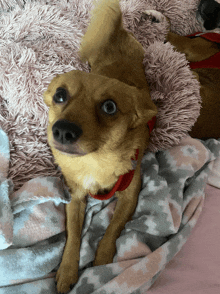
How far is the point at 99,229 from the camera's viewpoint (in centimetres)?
120

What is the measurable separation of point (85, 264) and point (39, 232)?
0.81ft

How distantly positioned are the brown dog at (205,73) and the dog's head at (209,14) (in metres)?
0.19

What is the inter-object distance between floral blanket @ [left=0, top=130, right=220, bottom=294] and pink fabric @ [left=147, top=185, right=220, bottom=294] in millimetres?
47

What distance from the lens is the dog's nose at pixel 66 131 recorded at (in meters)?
0.76

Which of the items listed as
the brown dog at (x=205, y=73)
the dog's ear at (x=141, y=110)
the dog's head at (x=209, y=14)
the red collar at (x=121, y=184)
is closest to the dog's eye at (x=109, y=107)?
the dog's ear at (x=141, y=110)

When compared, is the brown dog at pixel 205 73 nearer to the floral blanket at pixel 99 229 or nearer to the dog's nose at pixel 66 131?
the floral blanket at pixel 99 229

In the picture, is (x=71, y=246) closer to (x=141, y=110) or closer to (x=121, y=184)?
(x=121, y=184)

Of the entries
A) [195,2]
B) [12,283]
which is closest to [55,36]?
[195,2]

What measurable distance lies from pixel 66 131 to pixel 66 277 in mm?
632

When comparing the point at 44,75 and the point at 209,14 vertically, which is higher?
the point at 209,14

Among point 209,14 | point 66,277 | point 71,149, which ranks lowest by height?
point 66,277

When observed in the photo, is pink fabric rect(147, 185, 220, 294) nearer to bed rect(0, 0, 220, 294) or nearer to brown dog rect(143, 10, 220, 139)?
bed rect(0, 0, 220, 294)

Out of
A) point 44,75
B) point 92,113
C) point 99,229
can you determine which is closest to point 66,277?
point 99,229

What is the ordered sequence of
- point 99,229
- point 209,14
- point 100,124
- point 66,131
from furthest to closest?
point 209,14 → point 99,229 → point 100,124 → point 66,131
